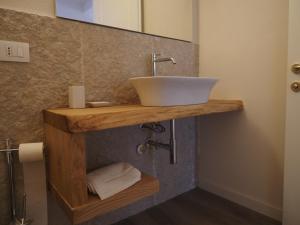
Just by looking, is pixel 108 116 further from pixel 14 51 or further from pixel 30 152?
pixel 14 51

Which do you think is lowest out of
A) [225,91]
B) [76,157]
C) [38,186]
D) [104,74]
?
[38,186]

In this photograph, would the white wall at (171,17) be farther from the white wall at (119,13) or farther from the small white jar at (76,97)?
the small white jar at (76,97)

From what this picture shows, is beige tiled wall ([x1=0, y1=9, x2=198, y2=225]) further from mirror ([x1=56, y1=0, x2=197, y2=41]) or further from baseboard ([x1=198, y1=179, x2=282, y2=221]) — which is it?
baseboard ([x1=198, y1=179, x2=282, y2=221])

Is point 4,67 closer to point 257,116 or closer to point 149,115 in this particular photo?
point 149,115

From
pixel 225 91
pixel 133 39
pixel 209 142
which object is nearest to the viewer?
pixel 133 39

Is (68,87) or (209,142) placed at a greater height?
(68,87)

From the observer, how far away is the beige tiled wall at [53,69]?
987 mm

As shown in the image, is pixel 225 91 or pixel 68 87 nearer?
pixel 68 87

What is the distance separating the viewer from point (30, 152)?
944mm

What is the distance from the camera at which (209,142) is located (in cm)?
176

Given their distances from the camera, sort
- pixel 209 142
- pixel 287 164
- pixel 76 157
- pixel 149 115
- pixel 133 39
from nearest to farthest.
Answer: pixel 76 157 < pixel 149 115 < pixel 287 164 < pixel 133 39 < pixel 209 142

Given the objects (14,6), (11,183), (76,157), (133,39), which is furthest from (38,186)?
(133,39)

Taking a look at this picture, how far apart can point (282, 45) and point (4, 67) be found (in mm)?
1491

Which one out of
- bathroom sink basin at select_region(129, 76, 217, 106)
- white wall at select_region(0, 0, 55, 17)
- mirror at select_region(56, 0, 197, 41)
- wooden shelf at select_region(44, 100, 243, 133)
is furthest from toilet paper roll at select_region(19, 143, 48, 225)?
mirror at select_region(56, 0, 197, 41)
